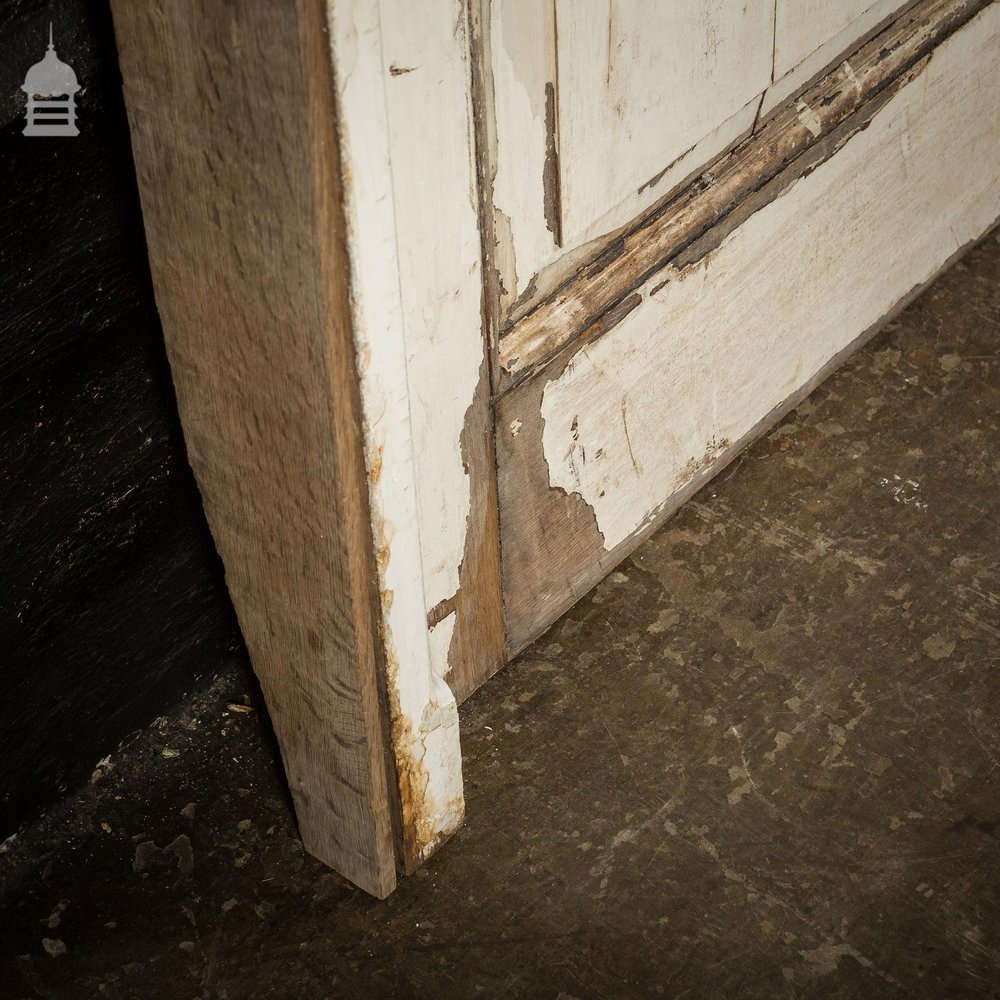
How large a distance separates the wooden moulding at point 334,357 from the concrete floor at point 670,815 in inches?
4.7

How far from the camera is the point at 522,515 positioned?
1.79 m

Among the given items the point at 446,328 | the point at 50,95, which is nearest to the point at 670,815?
the point at 446,328

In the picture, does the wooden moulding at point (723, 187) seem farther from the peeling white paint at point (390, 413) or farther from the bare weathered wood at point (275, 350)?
the bare weathered wood at point (275, 350)

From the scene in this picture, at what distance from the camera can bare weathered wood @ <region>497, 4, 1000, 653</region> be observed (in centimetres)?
179

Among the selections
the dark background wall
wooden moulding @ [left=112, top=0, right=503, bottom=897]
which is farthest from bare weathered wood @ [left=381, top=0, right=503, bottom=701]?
the dark background wall

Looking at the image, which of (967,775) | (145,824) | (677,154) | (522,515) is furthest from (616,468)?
(145,824)

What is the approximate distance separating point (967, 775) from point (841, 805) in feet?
0.57

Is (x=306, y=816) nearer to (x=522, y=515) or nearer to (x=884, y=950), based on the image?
(x=522, y=515)

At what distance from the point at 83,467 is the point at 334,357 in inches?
18.1

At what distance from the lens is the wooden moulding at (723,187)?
1.66 meters

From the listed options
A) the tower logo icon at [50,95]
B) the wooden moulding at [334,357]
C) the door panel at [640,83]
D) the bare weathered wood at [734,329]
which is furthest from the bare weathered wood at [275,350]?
the door panel at [640,83]

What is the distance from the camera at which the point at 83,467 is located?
1541mm

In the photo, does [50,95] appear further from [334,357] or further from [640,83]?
[640,83]

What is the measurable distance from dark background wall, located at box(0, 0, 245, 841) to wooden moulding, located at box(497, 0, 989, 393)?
0.44 metres
